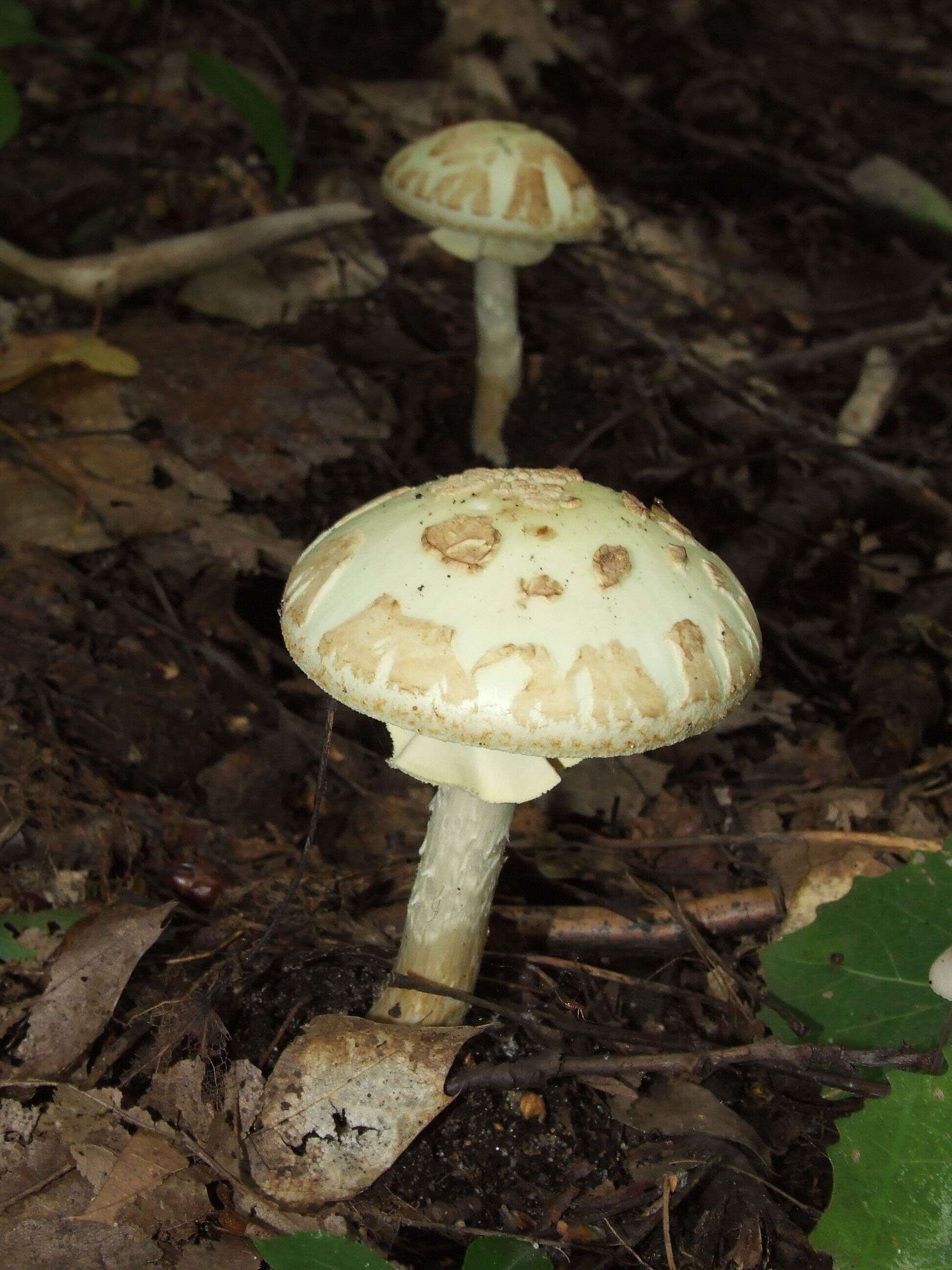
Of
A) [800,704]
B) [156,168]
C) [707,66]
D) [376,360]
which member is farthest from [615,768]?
[707,66]

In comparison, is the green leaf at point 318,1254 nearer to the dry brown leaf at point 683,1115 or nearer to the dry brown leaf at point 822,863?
the dry brown leaf at point 683,1115

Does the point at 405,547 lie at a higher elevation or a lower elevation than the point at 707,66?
higher

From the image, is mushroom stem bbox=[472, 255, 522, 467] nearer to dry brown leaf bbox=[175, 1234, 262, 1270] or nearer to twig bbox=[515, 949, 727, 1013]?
twig bbox=[515, 949, 727, 1013]

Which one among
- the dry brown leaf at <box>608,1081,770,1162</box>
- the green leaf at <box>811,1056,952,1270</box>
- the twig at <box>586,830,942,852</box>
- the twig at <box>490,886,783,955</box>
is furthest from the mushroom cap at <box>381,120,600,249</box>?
the green leaf at <box>811,1056,952,1270</box>

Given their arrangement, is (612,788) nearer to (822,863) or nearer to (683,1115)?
(822,863)

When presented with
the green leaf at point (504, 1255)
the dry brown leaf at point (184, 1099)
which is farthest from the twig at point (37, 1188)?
the green leaf at point (504, 1255)

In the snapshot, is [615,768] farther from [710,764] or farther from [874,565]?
[874,565]
